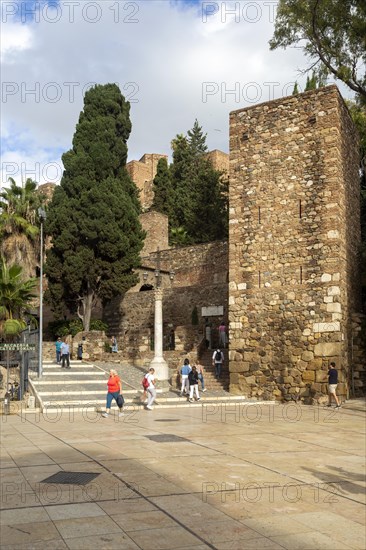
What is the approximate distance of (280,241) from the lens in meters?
19.7

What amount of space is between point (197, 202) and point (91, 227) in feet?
39.4

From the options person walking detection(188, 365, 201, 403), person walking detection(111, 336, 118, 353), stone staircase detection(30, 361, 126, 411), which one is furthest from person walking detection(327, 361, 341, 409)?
person walking detection(111, 336, 118, 353)

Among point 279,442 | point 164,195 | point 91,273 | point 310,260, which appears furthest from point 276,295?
point 164,195

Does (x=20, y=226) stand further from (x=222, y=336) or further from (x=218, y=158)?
(x=218, y=158)

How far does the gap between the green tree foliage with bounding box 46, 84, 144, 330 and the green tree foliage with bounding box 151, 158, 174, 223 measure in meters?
16.2

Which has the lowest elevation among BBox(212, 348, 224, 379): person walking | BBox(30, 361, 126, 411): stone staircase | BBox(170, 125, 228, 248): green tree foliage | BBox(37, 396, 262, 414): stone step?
BBox(37, 396, 262, 414): stone step

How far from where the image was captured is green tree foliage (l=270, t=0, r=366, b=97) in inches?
807

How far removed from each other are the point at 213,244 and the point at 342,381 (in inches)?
704

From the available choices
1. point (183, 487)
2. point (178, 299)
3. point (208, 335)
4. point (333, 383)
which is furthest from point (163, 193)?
point (183, 487)

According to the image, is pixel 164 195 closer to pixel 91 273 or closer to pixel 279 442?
pixel 91 273

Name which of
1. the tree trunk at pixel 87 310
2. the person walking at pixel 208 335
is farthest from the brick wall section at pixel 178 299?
the tree trunk at pixel 87 310

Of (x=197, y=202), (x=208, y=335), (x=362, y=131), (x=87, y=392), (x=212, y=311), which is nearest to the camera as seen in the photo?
(x=87, y=392)

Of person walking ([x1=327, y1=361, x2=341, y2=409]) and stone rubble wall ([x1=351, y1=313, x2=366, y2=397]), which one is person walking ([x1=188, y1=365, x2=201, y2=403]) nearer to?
person walking ([x1=327, y1=361, x2=341, y2=409])

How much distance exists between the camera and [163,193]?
49.4 m
